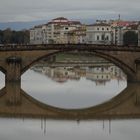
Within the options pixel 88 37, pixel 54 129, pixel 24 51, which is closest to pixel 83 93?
pixel 24 51

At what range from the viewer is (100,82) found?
42.8 metres

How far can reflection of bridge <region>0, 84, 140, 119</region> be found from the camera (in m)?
25.7

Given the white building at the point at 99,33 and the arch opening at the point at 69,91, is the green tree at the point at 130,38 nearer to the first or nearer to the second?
the white building at the point at 99,33

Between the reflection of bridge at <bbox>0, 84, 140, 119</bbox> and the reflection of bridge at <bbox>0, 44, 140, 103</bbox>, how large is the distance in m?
6.00

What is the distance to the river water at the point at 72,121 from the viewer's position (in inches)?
819

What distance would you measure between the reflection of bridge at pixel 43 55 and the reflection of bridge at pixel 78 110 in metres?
6.00

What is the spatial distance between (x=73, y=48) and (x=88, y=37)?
2719 inches

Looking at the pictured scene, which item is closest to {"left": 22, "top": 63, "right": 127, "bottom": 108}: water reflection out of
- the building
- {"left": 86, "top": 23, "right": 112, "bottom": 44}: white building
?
{"left": 86, "top": 23, "right": 112, "bottom": 44}: white building

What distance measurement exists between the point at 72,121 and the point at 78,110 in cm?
307

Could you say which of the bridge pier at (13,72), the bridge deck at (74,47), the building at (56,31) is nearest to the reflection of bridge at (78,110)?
the bridge pier at (13,72)

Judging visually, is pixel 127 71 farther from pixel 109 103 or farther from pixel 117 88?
pixel 109 103

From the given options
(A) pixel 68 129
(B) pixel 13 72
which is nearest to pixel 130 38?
(B) pixel 13 72

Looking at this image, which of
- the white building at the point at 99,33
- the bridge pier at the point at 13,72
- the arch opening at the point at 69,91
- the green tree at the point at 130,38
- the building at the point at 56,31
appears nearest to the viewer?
the arch opening at the point at 69,91

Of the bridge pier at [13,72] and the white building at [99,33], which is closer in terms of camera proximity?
the bridge pier at [13,72]
